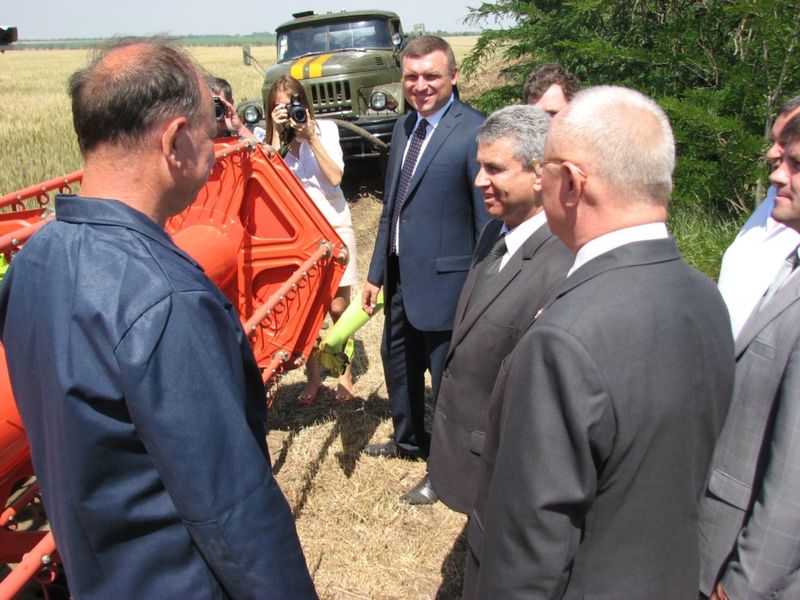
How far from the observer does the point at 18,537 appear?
6.72 feet

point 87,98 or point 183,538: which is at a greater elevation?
point 87,98

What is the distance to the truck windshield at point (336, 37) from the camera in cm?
962

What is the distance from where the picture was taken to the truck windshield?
379 inches

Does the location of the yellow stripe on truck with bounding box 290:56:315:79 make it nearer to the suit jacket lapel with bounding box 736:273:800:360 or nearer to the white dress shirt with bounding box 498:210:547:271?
the white dress shirt with bounding box 498:210:547:271

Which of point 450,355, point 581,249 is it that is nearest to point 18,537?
point 450,355

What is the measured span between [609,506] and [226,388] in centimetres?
68

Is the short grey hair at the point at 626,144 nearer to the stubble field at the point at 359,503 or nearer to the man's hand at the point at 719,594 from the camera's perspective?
the man's hand at the point at 719,594

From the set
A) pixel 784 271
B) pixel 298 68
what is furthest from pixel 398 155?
pixel 298 68

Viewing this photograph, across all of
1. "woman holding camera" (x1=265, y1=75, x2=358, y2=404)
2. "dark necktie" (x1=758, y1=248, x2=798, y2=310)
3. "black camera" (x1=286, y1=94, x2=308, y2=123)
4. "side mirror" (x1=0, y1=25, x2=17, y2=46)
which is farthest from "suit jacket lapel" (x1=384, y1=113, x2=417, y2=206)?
"side mirror" (x1=0, y1=25, x2=17, y2=46)

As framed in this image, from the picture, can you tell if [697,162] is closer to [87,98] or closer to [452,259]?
[452,259]

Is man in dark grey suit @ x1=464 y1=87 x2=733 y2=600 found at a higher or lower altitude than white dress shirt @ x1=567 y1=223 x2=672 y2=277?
lower

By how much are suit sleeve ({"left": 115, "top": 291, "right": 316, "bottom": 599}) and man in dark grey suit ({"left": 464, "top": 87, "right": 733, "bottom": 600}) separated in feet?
1.33

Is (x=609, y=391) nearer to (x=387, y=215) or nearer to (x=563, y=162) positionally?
(x=563, y=162)

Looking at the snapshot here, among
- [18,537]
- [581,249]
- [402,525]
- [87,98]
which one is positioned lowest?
[402,525]
